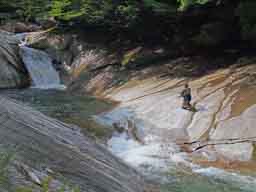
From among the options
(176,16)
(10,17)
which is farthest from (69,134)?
(10,17)

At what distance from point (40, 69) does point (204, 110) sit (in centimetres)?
988

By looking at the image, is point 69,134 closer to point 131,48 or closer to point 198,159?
point 198,159

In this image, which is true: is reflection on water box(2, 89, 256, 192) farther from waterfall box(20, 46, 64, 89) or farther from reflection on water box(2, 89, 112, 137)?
waterfall box(20, 46, 64, 89)

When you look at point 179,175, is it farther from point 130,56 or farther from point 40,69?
point 40,69

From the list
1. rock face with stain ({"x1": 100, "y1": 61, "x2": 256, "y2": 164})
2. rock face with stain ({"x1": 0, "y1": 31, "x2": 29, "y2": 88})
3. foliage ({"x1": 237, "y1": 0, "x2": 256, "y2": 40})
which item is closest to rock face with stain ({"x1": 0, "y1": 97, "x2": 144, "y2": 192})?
rock face with stain ({"x1": 100, "y1": 61, "x2": 256, "y2": 164})

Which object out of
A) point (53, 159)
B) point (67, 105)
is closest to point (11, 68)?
point (67, 105)

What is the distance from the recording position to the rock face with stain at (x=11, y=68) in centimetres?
1728

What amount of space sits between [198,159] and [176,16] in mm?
7359

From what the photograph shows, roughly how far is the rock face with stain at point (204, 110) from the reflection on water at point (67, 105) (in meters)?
0.70

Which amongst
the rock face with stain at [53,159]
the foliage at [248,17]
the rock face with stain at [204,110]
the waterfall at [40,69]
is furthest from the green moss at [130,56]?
the rock face with stain at [53,159]

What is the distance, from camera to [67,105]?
13.6m

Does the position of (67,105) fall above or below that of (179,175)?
above

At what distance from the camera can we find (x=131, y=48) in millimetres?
18219

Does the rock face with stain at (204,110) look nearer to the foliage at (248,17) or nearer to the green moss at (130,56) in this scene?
the foliage at (248,17)
